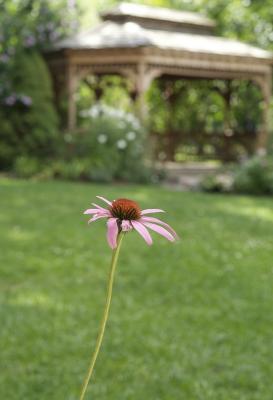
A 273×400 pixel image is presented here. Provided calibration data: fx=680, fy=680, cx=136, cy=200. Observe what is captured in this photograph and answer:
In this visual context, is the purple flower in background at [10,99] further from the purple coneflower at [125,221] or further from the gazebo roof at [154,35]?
the purple coneflower at [125,221]

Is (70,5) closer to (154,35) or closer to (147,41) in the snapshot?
(154,35)

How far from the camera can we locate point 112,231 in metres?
1.00

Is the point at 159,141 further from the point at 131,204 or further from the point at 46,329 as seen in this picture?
the point at 131,204

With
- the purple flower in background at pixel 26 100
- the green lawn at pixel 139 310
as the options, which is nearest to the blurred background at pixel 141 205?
the green lawn at pixel 139 310

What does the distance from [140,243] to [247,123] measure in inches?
547

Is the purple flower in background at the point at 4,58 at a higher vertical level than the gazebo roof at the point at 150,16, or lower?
lower

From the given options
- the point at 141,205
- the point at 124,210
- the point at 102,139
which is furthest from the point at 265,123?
the point at 124,210

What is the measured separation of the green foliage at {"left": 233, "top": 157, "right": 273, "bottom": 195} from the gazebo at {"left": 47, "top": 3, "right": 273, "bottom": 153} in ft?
9.32

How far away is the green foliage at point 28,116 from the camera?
13828mm

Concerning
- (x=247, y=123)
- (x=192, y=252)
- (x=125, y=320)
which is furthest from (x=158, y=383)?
(x=247, y=123)

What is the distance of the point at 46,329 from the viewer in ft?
16.1

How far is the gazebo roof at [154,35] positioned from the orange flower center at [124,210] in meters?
13.4

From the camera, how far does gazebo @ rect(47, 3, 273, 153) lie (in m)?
14.4

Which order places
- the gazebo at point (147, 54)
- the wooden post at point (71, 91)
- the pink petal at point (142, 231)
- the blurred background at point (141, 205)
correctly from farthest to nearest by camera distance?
the wooden post at point (71, 91)
the gazebo at point (147, 54)
the blurred background at point (141, 205)
the pink petal at point (142, 231)
